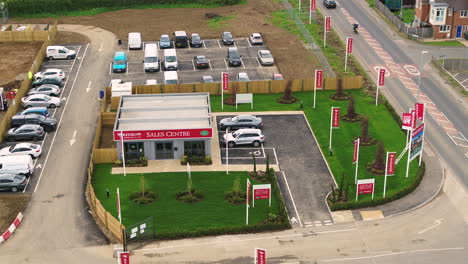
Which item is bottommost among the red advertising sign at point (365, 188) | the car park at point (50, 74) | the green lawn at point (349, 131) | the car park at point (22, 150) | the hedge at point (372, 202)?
the hedge at point (372, 202)

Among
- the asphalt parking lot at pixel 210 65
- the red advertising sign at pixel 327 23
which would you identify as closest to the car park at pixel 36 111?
the asphalt parking lot at pixel 210 65

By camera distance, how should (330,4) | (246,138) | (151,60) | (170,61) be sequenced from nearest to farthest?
(246,138) < (170,61) < (151,60) < (330,4)

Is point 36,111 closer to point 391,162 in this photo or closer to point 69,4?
point 391,162

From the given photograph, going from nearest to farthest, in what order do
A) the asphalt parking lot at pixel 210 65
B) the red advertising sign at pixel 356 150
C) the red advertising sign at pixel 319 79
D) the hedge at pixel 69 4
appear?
1. the red advertising sign at pixel 356 150
2. the red advertising sign at pixel 319 79
3. the asphalt parking lot at pixel 210 65
4. the hedge at pixel 69 4

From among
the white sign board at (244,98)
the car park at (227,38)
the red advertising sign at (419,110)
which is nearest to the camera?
the red advertising sign at (419,110)

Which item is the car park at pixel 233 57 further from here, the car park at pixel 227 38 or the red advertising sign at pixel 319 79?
the red advertising sign at pixel 319 79

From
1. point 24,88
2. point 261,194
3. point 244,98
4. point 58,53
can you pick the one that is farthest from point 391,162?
point 58,53

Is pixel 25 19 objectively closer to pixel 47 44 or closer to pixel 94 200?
pixel 47 44

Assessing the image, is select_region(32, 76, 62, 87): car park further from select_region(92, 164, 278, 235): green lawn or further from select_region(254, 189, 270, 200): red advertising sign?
select_region(254, 189, 270, 200): red advertising sign
